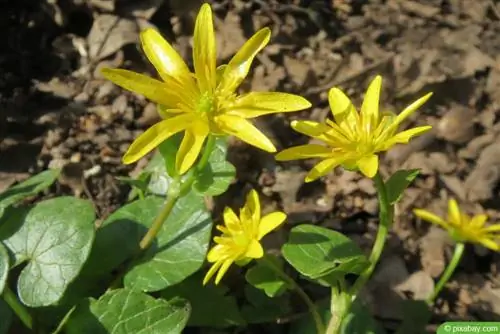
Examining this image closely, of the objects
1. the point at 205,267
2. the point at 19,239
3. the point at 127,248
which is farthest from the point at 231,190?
the point at 19,239

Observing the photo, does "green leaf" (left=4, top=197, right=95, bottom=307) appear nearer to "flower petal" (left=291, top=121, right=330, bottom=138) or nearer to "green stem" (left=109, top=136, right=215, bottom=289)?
"green stem" (left=109, top=136, right=215, bottom=289)

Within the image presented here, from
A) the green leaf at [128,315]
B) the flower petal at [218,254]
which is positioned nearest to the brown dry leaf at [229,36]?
the flower petal at [218,254]

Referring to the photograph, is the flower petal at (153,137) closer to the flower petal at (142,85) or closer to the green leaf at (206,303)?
the flower petal at (142,85)

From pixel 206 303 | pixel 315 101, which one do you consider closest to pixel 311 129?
pixel 206 303

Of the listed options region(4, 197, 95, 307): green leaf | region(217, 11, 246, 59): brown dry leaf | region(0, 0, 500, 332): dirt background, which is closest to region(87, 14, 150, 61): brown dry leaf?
region(0, 0, 500, 332): dirt background

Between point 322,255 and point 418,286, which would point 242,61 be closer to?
point 322,255

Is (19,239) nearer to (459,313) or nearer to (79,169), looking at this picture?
(79,169)
